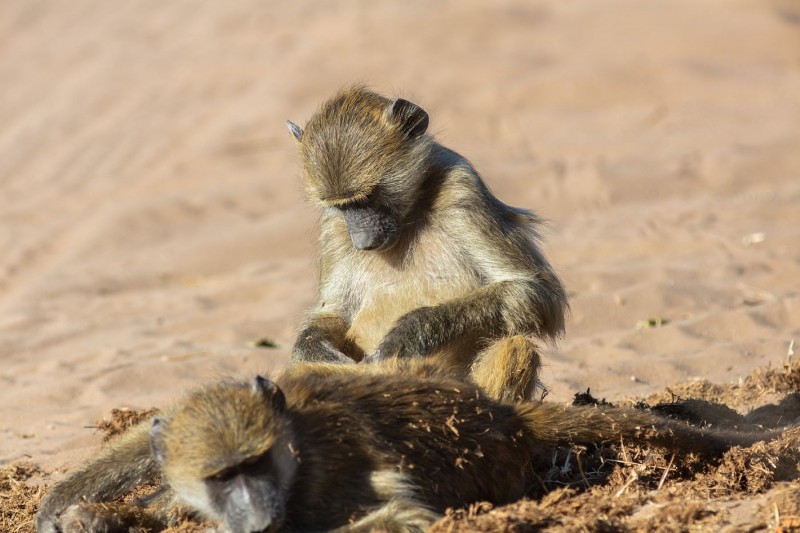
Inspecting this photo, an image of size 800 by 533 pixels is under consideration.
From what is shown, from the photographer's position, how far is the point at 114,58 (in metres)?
20.3

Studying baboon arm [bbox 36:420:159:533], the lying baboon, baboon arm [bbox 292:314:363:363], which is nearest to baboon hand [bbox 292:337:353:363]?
baboon arm [bbox 292:314:363:363]

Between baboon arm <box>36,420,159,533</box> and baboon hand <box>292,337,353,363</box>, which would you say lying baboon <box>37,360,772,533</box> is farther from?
baboon hand <box>292,337,353,363</box>

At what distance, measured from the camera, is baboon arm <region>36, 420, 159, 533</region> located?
4832 millimetres

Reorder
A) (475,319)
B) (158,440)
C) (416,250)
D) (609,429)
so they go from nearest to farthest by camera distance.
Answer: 1. (158,440)
2. (609,429)
3. (475,319)
4. (416,250)

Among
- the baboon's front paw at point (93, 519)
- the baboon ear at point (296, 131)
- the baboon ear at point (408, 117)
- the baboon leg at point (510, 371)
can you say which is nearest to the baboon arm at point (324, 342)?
the baboon leg at point (510, 371)

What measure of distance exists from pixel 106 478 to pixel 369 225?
182 cm

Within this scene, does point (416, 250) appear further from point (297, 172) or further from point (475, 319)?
point (297, 172)

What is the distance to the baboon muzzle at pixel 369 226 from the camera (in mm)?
5754

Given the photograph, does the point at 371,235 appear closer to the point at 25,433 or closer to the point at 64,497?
the point at 64,497

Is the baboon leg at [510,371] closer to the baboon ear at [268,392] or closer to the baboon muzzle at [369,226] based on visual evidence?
the baboon muzzle at [369,226]

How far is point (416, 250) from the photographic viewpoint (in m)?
5.93

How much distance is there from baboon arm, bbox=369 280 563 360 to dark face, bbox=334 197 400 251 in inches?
16.5

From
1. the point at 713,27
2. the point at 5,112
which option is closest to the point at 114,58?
the point at 5,112

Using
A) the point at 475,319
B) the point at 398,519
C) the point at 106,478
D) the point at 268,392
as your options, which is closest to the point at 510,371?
the point at 475,319
